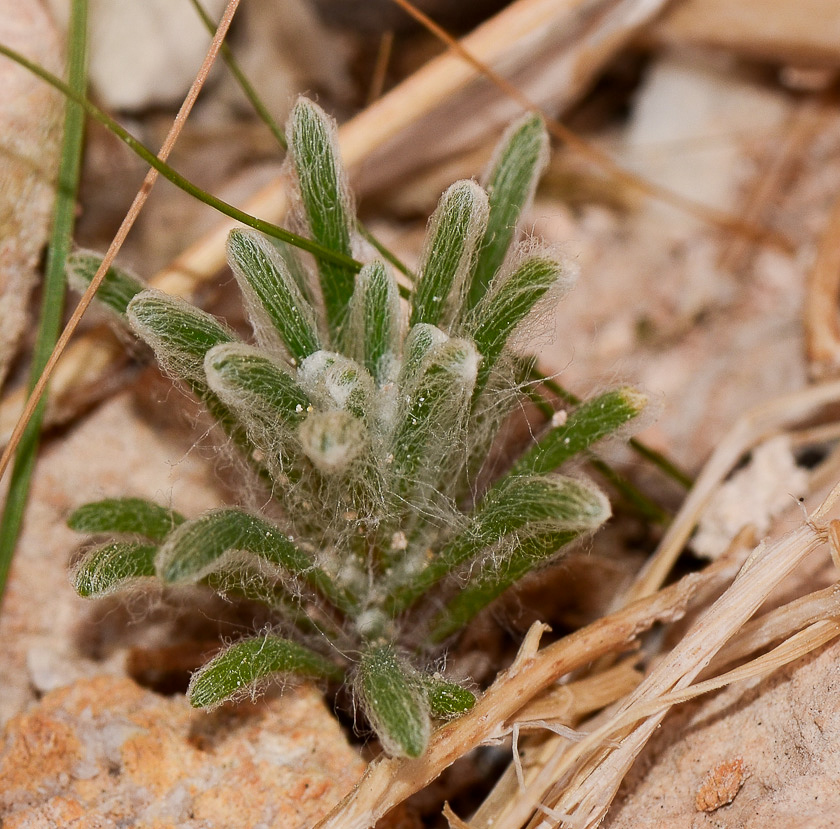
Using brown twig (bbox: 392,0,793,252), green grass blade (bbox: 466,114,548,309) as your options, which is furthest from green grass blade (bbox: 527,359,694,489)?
brown twig (bbox: 392,0,793,252)

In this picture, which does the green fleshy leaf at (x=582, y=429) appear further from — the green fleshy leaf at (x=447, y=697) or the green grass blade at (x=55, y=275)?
the green grass blade at (x=55, y=275)

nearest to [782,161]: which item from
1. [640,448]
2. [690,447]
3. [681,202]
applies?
[681,202]

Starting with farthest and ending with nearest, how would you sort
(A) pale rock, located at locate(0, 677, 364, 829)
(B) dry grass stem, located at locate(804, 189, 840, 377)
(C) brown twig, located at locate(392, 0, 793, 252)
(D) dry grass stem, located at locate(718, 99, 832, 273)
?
(D) dry grass stem, located at locate(718, 99, 832, 273), (C) brown twig, located at locate(392, 0, 793, 252), (B) dry grass stem, located at locate(804, 189, 840, 377), (A) pale rock, located at locate(0, 677, 364, 829)

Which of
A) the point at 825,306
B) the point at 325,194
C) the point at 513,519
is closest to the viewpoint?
the point at 513,519

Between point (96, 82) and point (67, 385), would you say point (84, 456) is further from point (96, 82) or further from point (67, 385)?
point (96, 82)

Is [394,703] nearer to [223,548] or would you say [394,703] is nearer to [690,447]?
[223,548]

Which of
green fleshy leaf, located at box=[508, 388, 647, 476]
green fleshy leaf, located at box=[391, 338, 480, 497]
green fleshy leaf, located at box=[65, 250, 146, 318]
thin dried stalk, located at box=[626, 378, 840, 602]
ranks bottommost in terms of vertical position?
thin dried stalk, located at box=[626, 378, 840, 602]

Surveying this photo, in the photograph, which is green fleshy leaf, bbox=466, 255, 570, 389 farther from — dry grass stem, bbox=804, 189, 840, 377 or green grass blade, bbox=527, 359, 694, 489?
dry grass stem, bbox=804, 189, 840, 377
